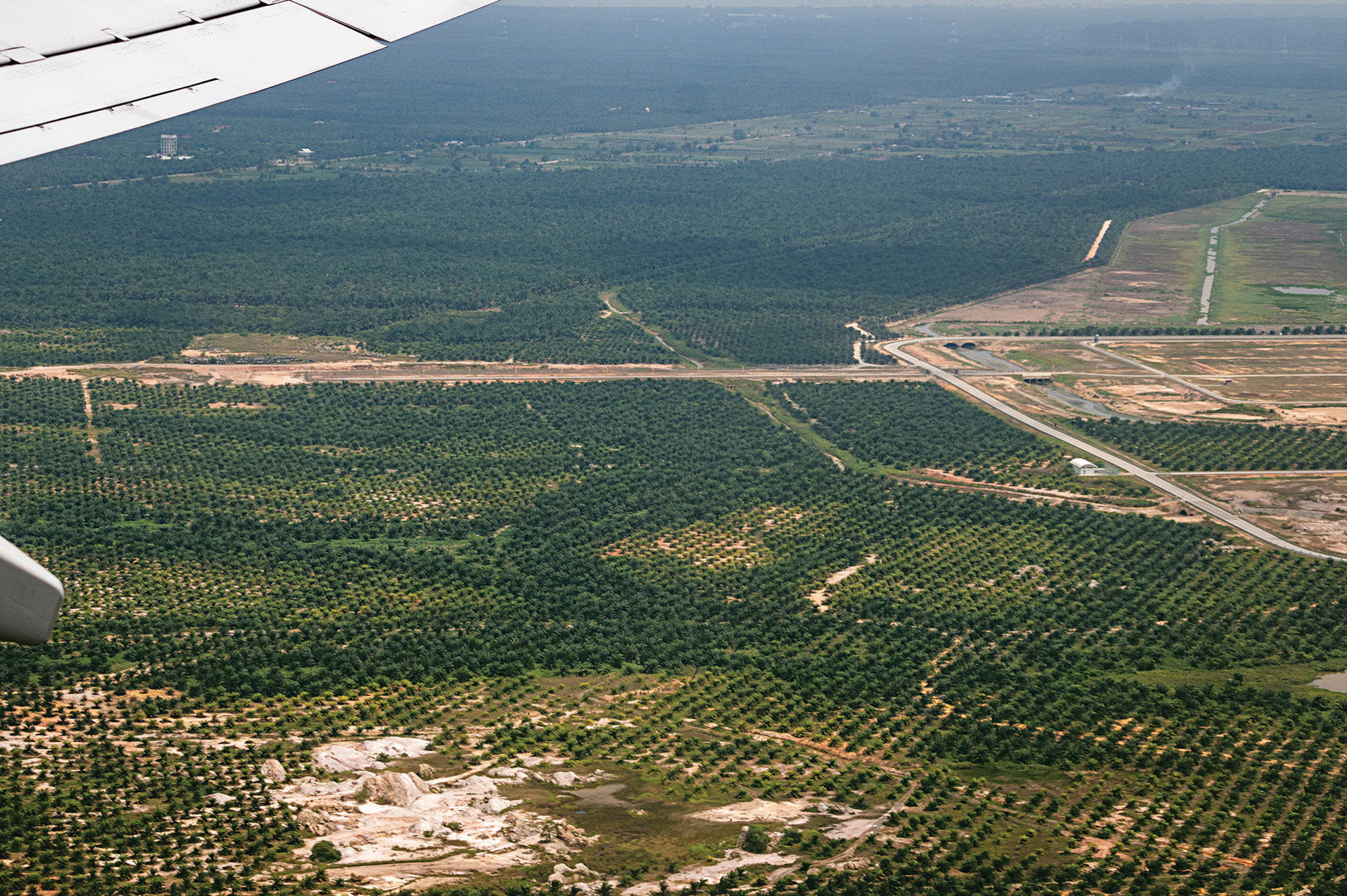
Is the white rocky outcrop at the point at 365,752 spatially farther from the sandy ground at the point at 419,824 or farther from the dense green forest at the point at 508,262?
the dense green forest at the point at 508,262

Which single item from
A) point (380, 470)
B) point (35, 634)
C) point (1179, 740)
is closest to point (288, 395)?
point (380, 470)

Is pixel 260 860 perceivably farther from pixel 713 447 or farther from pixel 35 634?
pixel 713 447

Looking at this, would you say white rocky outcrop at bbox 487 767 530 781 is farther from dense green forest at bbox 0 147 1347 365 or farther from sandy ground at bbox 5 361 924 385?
dense green forest at bbox 0 147 1347 365

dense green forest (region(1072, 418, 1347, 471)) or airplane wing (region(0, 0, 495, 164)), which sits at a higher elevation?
airplane wing (region(0, 0, 495, 164))

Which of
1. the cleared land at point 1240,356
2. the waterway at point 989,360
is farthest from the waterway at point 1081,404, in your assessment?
the cleared land at point 1240,356

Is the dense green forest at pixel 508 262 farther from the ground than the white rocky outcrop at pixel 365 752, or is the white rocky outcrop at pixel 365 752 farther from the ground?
the dense green forest at pixel 508 262

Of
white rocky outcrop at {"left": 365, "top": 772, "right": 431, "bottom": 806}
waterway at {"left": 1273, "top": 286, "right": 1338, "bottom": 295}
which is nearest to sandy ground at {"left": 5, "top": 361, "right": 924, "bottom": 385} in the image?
waterway at {"left": 1273, "top": 286, "right": 1338, "bottom": 295}
